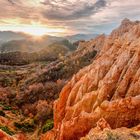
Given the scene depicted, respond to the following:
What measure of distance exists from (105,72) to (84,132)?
11178 mm

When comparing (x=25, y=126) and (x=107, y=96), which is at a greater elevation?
(x=107, y=96)

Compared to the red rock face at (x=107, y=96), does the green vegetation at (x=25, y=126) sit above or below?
below

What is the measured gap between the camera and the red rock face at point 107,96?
31281 mm

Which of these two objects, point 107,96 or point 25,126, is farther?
point 25,126

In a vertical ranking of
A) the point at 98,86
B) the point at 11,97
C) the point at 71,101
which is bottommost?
the point at 11,97

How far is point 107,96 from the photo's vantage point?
3628cm

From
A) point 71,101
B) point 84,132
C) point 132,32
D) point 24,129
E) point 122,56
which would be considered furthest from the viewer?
point 24,129

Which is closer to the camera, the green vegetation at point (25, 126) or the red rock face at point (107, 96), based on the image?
the red rock face at point (107, 96)

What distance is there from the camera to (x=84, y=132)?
33.1 metres

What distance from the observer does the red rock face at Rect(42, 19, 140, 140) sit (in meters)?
31.3

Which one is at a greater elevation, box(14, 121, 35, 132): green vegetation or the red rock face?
the red rock face

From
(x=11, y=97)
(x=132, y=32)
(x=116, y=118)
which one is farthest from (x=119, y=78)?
(x=11, y=97)

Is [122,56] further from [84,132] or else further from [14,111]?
[14,111]

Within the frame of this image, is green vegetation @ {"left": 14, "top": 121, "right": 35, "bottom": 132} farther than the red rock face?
Yes
